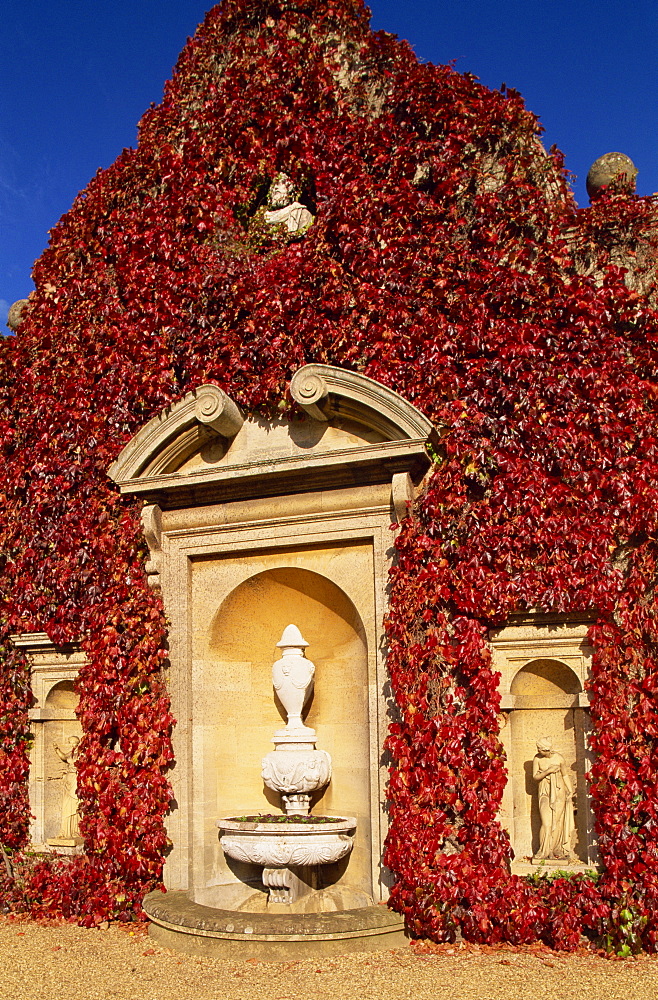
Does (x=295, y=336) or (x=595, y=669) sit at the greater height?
Result: (x=295, y=336)

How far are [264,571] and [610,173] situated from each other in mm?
4302

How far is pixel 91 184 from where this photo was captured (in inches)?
363

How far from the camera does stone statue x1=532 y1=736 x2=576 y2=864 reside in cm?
650

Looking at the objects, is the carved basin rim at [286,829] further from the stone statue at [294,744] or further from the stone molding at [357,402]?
the stone molding at [357,402]

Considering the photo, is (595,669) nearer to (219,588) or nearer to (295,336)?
(219,588)

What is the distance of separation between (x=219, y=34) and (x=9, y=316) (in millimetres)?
3559

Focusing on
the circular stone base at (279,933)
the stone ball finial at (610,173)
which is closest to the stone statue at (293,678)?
the circular stone base at (279,933)

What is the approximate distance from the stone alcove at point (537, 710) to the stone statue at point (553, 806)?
56mm

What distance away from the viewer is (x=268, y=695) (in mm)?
7934

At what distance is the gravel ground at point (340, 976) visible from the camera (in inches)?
214

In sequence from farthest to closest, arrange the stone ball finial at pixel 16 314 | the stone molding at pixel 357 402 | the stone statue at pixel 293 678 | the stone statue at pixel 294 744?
the stone ball finial at pixel 16 314
the stone statue at pixel 293 678
the stone statue at pixel 294 744
the stone molding at pixel 357 402

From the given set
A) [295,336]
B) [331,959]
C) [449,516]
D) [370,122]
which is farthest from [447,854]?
[370,122]

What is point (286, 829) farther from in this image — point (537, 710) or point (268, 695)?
point (537, 710)

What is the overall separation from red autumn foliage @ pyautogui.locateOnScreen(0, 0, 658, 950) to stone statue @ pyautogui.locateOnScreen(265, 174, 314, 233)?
13 cm
